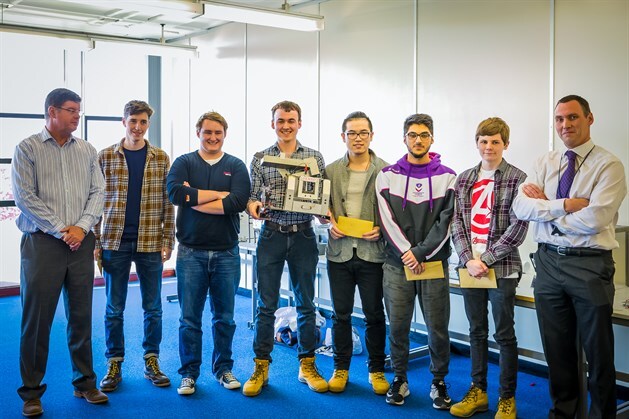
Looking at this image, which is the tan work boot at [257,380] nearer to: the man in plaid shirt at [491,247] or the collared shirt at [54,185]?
the man in plaid shirt at [491,247]

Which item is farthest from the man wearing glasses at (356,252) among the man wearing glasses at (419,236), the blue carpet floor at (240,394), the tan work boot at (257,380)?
the tan work boot at (257,380)

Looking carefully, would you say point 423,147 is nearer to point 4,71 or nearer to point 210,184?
point 210,184

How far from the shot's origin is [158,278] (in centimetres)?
415

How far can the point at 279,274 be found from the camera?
13.4 ft

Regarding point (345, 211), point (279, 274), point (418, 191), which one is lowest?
point (279, 274)

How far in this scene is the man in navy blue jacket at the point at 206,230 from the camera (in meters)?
3.87

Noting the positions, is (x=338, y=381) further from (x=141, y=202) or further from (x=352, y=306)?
(x=141, y=202)

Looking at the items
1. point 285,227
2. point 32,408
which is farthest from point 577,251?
point 32,408

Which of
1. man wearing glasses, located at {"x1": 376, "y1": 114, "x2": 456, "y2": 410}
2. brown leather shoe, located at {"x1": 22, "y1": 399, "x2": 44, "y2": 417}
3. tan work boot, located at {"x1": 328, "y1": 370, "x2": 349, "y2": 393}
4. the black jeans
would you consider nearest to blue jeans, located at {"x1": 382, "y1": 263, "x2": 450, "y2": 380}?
man wearing glasses, located at {"x1": 376, "y1": 114, "x2": 456, "y2": 410}

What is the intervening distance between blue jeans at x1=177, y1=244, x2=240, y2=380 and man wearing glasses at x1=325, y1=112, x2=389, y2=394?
2.03 feet

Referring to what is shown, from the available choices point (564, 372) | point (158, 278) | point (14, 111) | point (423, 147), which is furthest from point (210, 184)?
point (14, 111)

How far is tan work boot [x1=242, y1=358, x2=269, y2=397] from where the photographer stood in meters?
4.01

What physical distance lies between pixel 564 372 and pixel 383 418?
985mm

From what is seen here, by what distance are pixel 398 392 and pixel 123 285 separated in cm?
178
